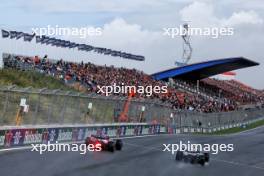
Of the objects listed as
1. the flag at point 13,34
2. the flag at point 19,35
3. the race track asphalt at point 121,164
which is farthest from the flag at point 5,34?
the race track asphalt at point 121,164

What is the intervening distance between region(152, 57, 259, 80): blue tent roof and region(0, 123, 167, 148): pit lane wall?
35590mm

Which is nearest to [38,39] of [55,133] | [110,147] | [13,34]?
[13,34]

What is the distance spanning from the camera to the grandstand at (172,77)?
128ft

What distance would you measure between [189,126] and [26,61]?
16.4 m

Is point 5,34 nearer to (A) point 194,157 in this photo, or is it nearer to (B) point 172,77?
(A) point 194,157

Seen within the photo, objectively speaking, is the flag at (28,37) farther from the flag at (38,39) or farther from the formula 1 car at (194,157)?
the formula 1 car at (194,157)

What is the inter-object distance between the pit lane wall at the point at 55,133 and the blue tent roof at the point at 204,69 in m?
35.6

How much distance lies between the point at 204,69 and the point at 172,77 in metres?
6.84

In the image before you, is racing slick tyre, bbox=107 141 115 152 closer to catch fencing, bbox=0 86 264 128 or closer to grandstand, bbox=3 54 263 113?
catch fencing, bbox=0 86 264 128

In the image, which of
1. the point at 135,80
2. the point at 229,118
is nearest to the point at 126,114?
the point at 135,80

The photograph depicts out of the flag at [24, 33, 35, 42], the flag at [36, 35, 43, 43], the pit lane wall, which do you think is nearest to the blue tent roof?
the flag at [36, 35, 43, 43]

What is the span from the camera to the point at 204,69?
7638 cm

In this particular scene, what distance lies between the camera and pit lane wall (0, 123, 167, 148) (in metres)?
21.8

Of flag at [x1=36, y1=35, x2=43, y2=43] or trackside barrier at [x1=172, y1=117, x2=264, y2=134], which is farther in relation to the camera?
trackside barrier at [x1=172, y1=117, x2=264, y2=134]
